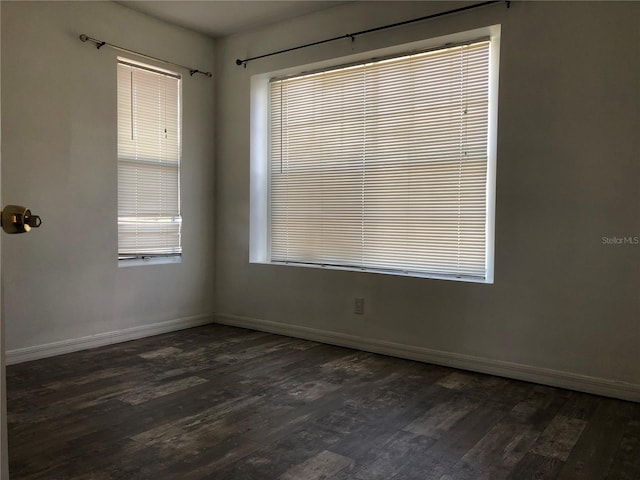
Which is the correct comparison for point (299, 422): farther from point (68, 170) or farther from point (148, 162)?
point (148, 162)

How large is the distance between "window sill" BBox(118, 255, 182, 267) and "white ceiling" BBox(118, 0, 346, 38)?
6.57 feet

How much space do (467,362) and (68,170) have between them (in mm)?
3114

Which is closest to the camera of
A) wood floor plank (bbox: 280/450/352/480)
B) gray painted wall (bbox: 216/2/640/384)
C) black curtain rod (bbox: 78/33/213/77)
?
wood floor plank (bbox: 280/450/352/480)

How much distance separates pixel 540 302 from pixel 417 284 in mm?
842

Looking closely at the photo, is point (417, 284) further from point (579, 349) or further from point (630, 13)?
point (630, 13)

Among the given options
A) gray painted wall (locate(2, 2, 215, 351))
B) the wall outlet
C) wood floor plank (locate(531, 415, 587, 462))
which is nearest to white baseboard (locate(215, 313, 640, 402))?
the wall outlet

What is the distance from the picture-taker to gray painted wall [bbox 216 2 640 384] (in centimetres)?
297

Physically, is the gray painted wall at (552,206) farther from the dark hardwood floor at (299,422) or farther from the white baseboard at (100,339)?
the white baseboard at (100,339)

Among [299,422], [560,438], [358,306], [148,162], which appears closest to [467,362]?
[358,306]

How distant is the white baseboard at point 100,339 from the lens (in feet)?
11.8

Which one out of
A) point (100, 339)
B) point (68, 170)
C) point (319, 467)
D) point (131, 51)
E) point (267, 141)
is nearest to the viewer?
point (319, 467)

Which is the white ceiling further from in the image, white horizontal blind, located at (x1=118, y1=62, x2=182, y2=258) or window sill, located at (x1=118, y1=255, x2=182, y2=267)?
window sill, located at (x1=118, y1=255, x2=182, y2=267)

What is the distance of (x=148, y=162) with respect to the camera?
4.41m

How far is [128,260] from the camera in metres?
4.30
